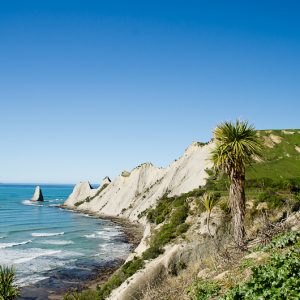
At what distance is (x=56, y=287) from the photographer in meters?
39.6

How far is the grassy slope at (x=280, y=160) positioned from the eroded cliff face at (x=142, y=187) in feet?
38.5

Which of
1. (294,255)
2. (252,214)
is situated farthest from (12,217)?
(294,255)

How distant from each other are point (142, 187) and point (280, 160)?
46.2 meters

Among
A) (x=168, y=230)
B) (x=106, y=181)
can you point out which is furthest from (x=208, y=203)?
(x=106, y=181)

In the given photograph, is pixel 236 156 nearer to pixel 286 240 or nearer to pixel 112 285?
pixel 286 240

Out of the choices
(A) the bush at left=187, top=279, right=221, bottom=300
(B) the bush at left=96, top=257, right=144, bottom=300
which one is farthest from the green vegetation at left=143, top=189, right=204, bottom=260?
(A) the bush at left=187, top=279, right=221, bottom=300

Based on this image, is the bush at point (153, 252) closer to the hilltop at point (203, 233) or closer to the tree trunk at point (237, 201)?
the hilltop at point (203, 233)

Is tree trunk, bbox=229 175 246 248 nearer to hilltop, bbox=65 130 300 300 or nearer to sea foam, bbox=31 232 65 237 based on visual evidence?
hilltop, bbox=65 130 300 300

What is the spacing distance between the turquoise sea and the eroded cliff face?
12723 millimetres

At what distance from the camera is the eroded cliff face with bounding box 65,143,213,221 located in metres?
84.7

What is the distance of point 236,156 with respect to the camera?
21.5m

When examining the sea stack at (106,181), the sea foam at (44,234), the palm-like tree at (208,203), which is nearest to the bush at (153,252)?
the palm-like tree at (208,203)

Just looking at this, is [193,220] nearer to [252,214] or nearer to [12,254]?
[252,214]

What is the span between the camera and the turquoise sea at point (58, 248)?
44.2m
